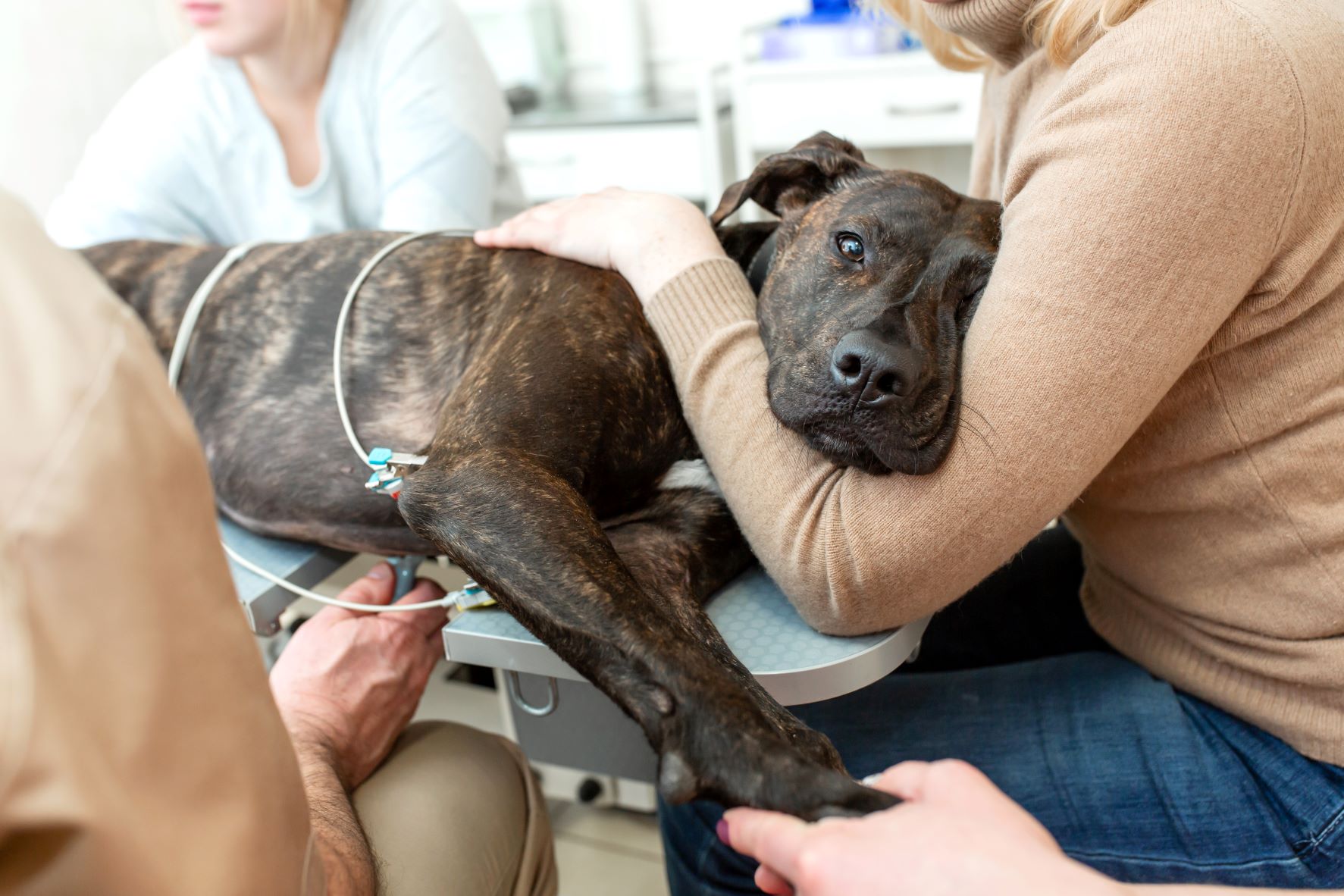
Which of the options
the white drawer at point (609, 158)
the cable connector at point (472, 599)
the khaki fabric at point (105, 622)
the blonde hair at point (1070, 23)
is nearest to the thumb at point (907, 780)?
the khaki fabric at point (105, 622)

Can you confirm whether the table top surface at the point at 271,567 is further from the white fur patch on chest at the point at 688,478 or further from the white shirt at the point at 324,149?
the white shirt at the point at 324,149

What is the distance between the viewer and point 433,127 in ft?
7.79

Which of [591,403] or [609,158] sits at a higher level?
[591,403]

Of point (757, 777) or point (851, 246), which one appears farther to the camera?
point (851, 246)

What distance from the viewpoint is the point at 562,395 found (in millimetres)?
1279

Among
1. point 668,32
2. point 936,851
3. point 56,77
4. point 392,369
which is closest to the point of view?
point 936,851

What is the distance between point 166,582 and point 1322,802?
1.22 meters

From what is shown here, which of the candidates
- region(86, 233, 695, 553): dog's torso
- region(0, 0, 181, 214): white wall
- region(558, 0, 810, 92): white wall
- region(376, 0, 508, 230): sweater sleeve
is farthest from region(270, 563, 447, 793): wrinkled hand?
region(558, 0, 810, 92): white wall

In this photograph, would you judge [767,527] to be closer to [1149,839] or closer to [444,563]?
[1149,839]

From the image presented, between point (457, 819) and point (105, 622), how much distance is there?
2.50 feet

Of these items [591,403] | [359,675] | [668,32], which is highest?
[591,403]

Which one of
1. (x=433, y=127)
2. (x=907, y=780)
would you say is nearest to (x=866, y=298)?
(x=907, y=780)

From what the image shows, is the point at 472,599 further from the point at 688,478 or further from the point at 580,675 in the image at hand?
the point at 688,478

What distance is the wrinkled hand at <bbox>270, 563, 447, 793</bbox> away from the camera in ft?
4.31
